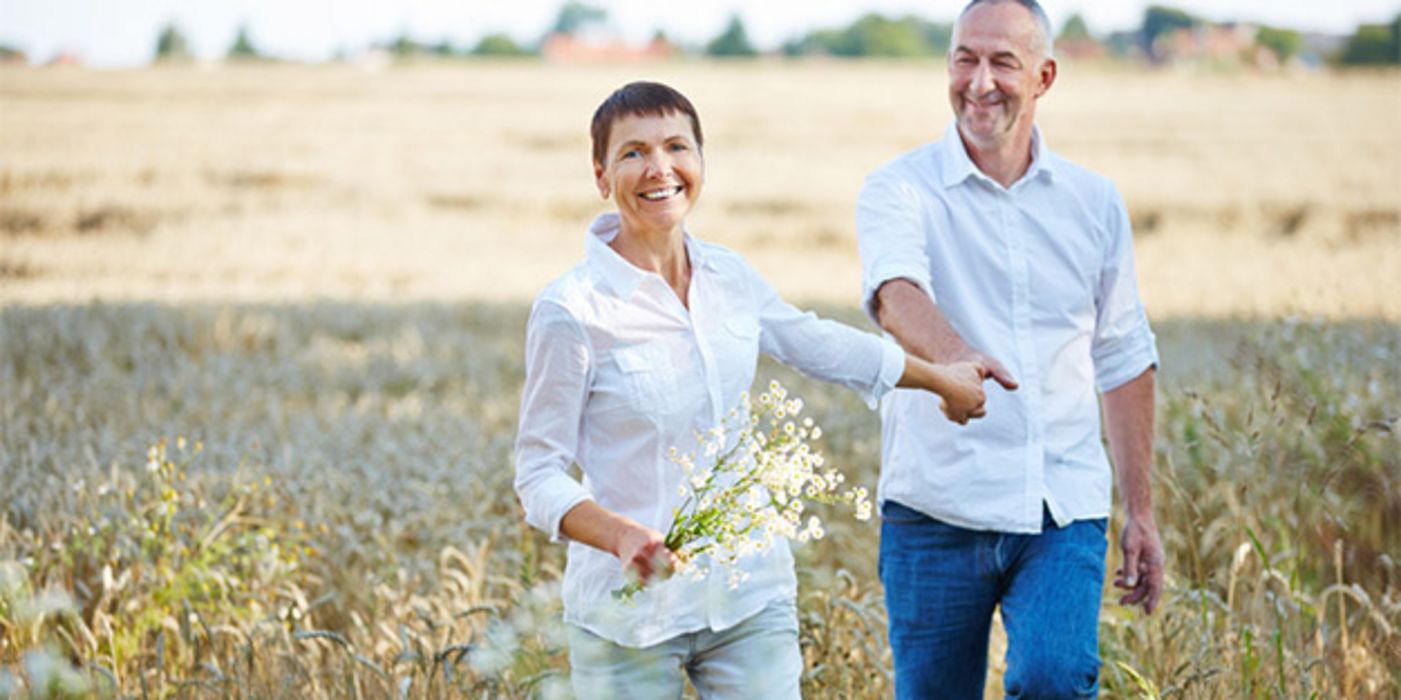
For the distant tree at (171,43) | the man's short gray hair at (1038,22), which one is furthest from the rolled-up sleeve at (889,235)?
the distant tree at (171,43)

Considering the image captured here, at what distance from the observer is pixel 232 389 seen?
9930 mm

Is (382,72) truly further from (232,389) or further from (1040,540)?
(1040,540)

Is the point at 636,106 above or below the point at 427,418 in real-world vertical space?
above

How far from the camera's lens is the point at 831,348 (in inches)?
144

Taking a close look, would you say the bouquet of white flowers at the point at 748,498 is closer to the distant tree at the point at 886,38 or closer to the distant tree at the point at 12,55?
the distant tree at the point at 12,55

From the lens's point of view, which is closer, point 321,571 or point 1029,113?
point 1029,113

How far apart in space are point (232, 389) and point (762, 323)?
271 inches

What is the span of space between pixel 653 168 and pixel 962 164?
1.03 metres

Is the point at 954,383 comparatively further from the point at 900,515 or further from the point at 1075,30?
the point at 1075,30

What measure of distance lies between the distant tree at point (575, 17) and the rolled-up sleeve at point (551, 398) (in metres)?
117

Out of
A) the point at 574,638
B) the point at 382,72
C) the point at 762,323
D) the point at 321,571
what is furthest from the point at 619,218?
the point at 382,72

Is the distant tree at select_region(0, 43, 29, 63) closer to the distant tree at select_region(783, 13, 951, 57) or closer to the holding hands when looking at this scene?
the distant tree at select_region(783, 13, 951, 57)

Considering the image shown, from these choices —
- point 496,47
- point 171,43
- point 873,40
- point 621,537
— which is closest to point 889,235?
point 621,537

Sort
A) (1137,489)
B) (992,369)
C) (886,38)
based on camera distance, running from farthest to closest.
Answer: (886,38), (1137,489), (992,369)
